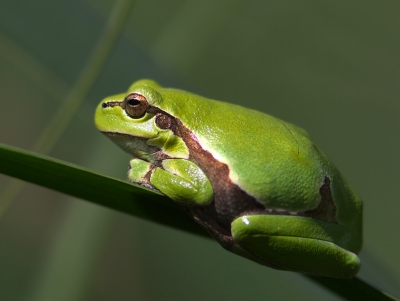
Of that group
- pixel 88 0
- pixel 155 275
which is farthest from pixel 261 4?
pixel 155 275

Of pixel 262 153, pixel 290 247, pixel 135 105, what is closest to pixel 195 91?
pixel 135 105

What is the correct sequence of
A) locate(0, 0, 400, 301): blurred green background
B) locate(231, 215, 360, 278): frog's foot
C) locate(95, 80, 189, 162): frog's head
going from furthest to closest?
locate(0, 0, 400, 301): blurred green background
locate(95, 80, 189, 162): frog's head
locate(231, 215, 360, 278): frog's foot

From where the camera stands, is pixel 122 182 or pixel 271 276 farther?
pixel 271 276

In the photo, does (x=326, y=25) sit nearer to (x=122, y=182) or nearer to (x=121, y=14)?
(x=121, y=14)

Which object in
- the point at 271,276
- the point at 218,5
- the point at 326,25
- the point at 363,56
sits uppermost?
the point at 326,25

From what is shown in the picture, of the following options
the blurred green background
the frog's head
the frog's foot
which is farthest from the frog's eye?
the frog's foot

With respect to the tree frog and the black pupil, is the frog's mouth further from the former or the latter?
the black pupil

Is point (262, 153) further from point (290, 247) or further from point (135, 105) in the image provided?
point (135, 105)
